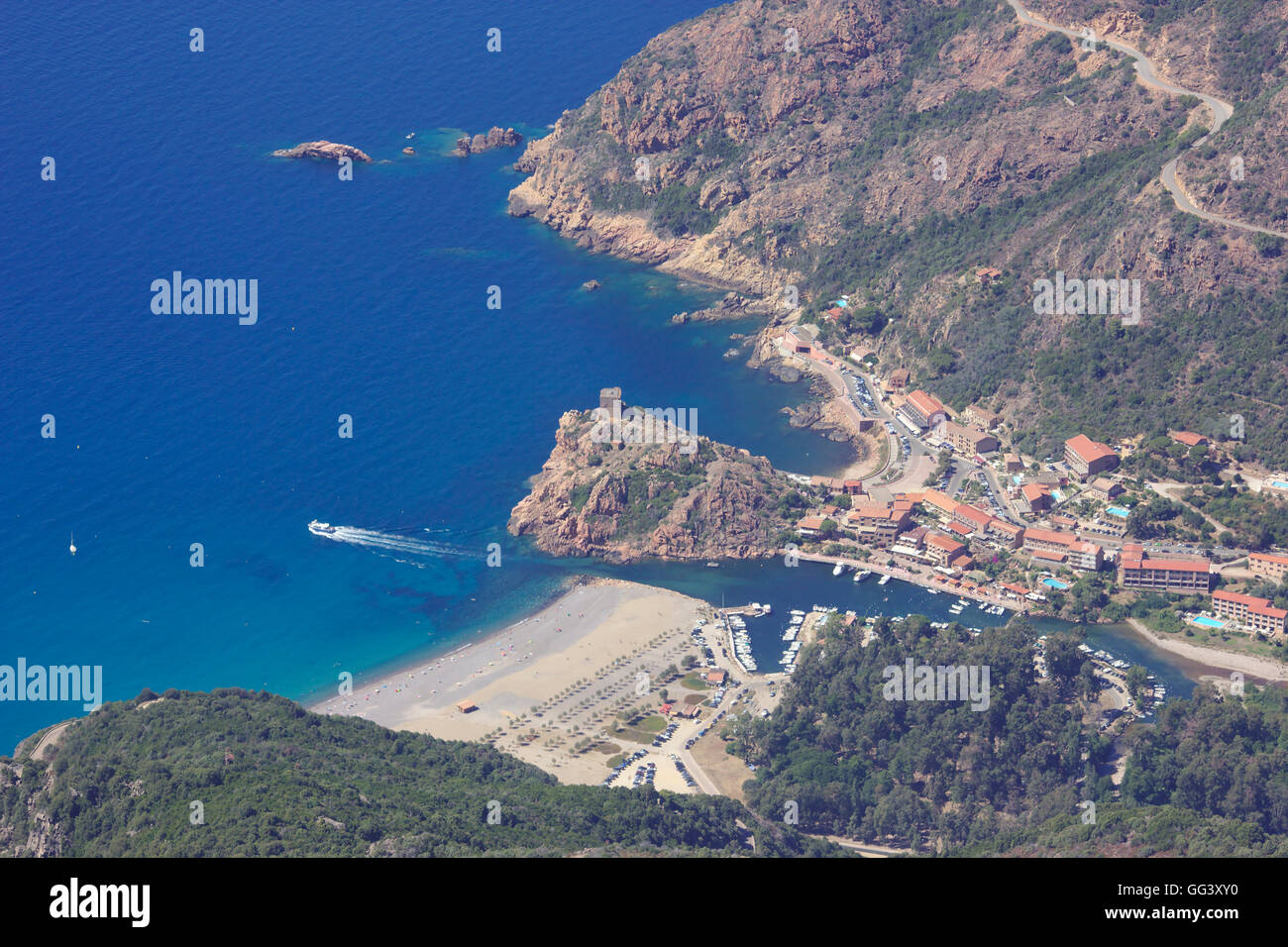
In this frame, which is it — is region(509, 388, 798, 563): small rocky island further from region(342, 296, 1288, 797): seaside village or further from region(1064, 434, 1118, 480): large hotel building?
region(1064, 434, 1118, 480): large hotel building

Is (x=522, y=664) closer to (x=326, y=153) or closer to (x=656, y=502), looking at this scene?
(x=656, y=502)

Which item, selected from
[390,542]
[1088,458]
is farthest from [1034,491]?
[390,542]

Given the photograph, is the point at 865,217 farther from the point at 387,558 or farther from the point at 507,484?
the point at 387,558

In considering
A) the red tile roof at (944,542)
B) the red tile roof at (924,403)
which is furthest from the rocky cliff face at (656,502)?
the red tile roof at (924,403)

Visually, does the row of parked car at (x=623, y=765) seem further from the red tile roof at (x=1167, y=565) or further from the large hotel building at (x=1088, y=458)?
the large hotel building at (x=1088, y=458)

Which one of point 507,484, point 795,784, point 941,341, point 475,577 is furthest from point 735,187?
point 795,784
